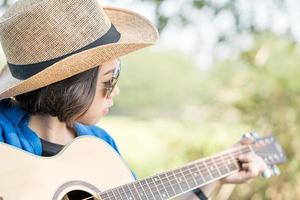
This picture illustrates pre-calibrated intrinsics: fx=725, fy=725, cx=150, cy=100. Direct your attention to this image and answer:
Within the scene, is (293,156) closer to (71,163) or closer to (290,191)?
(290,191)

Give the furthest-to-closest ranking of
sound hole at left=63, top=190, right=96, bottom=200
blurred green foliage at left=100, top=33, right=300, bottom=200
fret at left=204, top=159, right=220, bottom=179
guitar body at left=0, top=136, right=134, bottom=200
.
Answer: blurred green foliage at left=100, top=33, right=300, bottom=200 → fret at left=204, top=159, right=220, bottom=179 → sound hole at left=63, top=190, right=96, bottom=200 → guitar body at left=0, top=136, right=134, bottom=200

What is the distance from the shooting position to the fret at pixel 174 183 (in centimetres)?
230

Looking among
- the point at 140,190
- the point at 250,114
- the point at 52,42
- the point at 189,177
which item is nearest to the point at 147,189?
the point at 140,190

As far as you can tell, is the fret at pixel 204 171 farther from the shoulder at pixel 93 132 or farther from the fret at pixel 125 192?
the fret at pixel 125 192

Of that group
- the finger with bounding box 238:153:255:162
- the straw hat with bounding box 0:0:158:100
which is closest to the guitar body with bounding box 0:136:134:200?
the straw hat with bounding box 0:0:158:100

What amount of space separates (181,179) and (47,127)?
0.47 metres

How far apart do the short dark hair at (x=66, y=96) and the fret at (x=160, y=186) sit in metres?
0.31

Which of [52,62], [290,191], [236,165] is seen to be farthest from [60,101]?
[290,191]

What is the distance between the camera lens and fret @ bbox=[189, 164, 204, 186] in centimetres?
242

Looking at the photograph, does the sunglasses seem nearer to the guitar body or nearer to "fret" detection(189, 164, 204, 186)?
the guitar body

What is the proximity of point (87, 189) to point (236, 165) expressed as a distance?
0.78 metres

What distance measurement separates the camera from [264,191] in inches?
185

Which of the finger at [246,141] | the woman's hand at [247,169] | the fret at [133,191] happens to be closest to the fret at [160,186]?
the fret at [133,191]

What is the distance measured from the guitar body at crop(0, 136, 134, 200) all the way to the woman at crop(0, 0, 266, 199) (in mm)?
82
